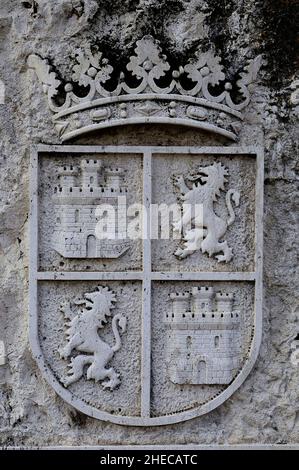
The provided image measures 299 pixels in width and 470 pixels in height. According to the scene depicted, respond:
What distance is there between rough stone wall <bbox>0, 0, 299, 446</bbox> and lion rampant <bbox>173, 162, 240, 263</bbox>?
0.14 meters

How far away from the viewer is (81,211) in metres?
2.26

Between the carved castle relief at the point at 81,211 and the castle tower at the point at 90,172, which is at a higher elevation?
the castle tower at the point at 90,172

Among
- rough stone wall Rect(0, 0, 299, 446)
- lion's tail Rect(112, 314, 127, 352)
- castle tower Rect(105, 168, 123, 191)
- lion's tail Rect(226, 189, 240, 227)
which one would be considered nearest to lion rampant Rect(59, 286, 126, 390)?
lion's tail Rect(112, 314, 127, 352)

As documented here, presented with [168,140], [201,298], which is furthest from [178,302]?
[168,140]

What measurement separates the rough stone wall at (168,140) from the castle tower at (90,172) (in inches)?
3.9

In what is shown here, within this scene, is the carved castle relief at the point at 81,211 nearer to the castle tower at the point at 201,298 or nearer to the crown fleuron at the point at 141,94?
the crown fleuron at the point at 141,94

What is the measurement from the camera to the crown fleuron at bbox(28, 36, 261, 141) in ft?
7.30

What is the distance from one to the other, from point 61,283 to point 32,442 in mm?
548

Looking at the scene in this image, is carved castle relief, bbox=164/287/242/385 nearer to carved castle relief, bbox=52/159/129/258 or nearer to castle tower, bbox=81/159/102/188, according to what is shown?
carved castle relief, bbox=52/159/129/258

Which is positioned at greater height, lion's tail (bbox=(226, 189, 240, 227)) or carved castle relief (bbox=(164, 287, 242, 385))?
lion's tail (bbox=(226, 189, 240, 227))

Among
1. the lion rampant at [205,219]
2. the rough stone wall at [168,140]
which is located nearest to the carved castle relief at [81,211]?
the rough stone wall at [168,140]

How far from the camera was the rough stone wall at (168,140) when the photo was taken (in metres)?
2.27

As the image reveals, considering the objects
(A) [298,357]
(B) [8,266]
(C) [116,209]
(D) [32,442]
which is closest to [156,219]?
(C) [116,209]

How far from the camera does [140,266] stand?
7.45 feet
